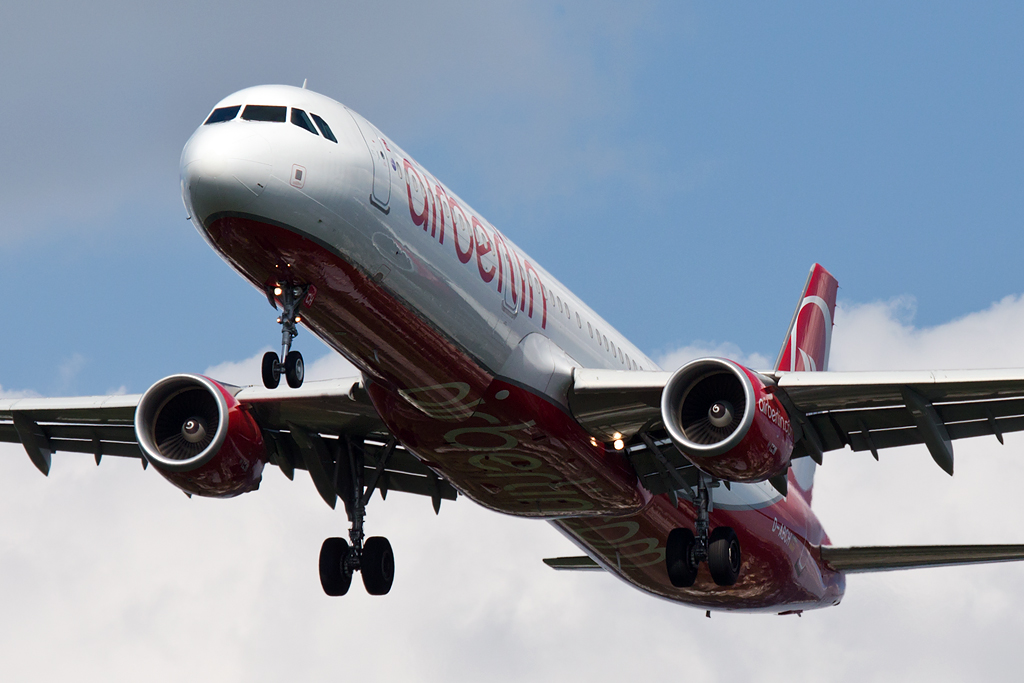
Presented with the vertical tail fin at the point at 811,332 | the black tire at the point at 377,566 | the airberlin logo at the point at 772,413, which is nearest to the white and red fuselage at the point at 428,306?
the black tire at the point at 377,566

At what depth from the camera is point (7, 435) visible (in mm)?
27781

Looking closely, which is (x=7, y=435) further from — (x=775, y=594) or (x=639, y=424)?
(x=775, y=594)

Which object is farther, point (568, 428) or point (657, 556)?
point (657, 556)

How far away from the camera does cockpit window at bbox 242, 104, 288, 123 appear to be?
1886 cm

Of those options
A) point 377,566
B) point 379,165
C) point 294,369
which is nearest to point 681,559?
point 377,566

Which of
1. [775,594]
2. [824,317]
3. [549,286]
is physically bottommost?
[775,594]

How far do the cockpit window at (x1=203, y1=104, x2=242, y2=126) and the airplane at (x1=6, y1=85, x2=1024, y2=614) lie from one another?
0.14ft

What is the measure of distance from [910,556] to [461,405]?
12.0 metres

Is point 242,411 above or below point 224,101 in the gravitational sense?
below

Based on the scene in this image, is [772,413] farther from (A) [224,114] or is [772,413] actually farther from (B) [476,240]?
(A) [224,114]

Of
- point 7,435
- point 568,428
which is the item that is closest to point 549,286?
point 568,428

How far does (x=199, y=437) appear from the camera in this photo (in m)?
24.1

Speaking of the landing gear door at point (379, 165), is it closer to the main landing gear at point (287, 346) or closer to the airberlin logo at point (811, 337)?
the main landing gear at point (287, 346)

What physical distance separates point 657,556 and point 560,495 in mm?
3773
